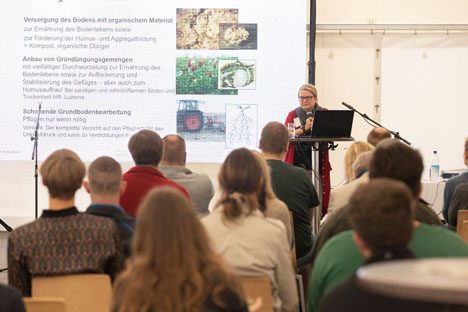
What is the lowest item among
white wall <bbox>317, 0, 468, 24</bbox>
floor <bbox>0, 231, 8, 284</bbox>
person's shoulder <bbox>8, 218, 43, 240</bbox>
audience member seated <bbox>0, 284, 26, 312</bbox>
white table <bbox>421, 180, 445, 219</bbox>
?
floor <bbox>0, 231, 8, 284</bbox>

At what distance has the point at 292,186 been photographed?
3.79 meters

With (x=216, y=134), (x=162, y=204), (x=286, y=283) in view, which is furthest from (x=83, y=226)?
(x=216, y=134)

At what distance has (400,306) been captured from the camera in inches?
52.6

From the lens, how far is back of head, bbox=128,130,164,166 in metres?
3.51

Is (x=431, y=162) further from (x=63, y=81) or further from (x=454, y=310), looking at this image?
(x=454, y=310)

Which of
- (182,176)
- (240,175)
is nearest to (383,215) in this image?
(240,175)

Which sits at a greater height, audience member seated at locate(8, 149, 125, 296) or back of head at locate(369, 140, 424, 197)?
back of head at locate(369, 140, 424, 197)

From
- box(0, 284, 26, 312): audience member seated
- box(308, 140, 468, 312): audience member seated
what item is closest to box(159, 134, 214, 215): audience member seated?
box(308, 140, 468, 312): audience member seated

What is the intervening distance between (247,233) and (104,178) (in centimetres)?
73

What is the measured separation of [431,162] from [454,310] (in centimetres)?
548

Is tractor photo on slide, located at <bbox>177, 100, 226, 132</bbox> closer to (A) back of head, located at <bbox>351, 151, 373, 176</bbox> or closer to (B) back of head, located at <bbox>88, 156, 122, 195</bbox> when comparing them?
(A) back of head, located at <bbox>351, 151, 373, 176</bbox>

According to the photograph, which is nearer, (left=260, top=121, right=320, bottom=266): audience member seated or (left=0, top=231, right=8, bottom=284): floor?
(left=260, top=121, right=320, bottom=266): audience member seated

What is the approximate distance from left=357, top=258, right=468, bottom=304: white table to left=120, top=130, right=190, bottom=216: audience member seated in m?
2.46

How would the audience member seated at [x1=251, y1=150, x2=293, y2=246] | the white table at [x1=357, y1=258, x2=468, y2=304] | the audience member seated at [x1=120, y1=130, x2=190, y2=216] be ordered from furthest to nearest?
the audience member seated at [x1=120, y1=130, x2=190, y2=216], the audience member seated at [x1=251, y1=150, x2=293, y2=246], the white table at [x1=357, y1=258, x2=468, y2=304]
